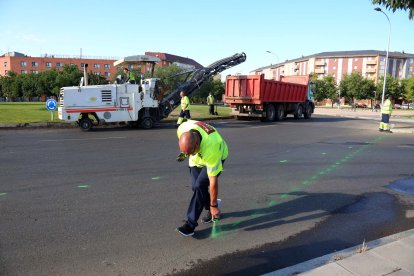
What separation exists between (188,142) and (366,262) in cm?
202

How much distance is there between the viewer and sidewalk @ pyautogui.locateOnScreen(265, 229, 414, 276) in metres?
3.16

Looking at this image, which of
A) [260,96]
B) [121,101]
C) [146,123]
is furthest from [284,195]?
[260,96]

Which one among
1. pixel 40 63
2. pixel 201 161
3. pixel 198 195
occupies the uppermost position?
pixel 40 63

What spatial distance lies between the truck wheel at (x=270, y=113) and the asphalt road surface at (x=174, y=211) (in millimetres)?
12572

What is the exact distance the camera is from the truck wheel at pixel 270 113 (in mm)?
21719

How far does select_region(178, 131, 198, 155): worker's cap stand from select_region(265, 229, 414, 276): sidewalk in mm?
1355

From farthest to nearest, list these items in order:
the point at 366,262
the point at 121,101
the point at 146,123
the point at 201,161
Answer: the point at 146,123, the point at 121,101, the point at 201,161, the point at 366,262

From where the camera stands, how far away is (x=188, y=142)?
3.47 meters

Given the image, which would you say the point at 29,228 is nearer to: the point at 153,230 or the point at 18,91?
the point at 153,230

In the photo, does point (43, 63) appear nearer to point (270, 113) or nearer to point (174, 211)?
point (270, 113)

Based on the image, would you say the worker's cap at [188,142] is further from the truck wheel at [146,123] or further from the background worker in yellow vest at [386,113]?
the background worker in yellow vest at [386,113]

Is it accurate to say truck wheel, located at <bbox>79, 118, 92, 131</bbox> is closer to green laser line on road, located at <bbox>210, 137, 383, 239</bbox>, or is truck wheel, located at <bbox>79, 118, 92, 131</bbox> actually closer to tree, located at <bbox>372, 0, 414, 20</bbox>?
green laser line on road, located at <bbox>210, 137, 383, 239</bbox>

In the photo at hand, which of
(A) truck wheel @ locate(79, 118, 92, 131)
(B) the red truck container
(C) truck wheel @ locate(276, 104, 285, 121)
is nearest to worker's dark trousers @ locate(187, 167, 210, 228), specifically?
(A) truck wheel @ locate(79, 118, 92, 131)

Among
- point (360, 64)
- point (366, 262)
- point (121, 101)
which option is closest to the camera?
point (366, 262)
